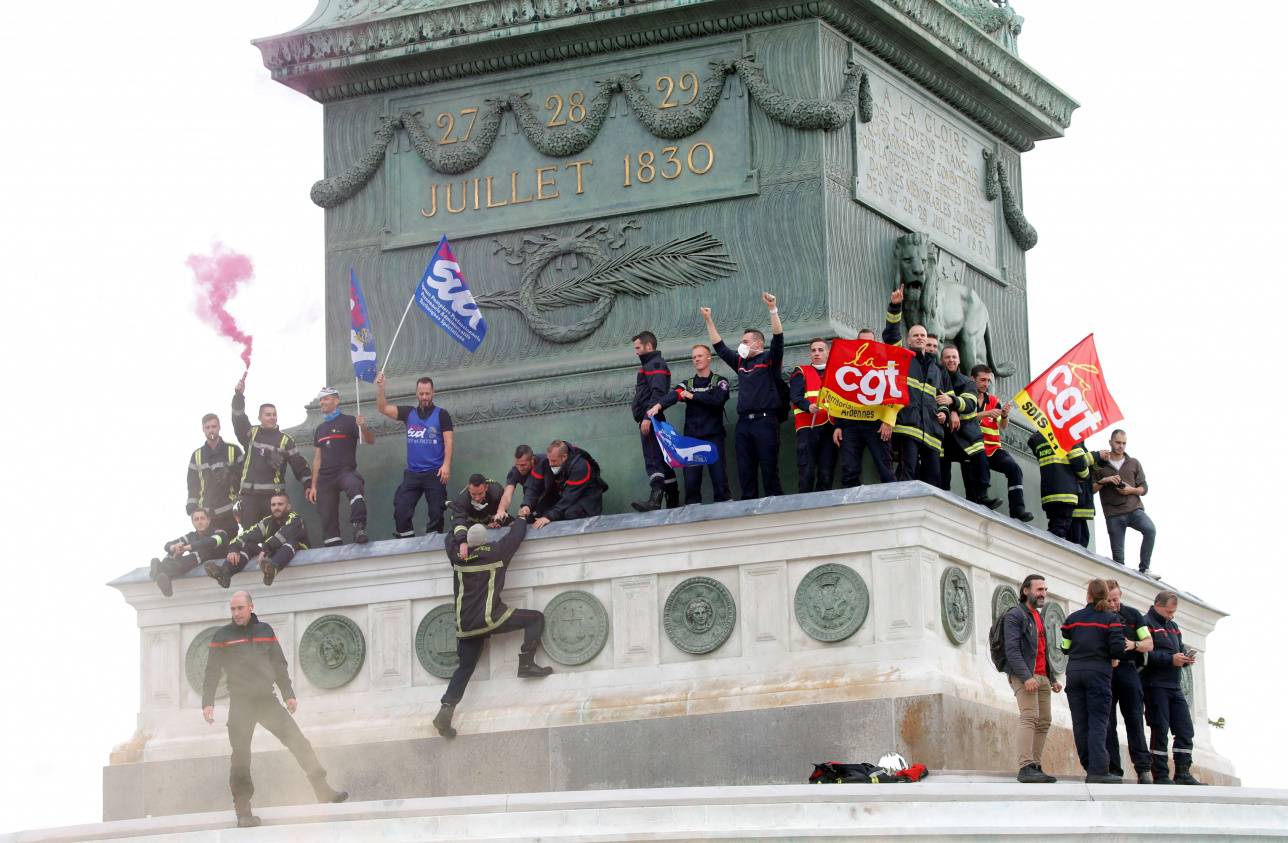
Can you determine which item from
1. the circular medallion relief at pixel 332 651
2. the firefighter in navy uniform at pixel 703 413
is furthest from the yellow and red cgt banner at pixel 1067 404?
the circular medallion relief at pixel 332 651

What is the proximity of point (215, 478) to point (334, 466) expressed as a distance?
108 centimetres

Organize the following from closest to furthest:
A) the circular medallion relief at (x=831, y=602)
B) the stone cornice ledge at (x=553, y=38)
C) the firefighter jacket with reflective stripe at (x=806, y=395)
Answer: the circular medallion relief at (x=831, y=602)
the firefighter jacket with reflective stripe at (x=806, y=395)
the stone cornice ledge at (x=553, y=38)

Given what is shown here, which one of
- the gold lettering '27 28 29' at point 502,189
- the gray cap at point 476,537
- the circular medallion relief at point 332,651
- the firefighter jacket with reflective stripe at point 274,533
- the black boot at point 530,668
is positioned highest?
the gold lettering '27 28 29' at point 502,189

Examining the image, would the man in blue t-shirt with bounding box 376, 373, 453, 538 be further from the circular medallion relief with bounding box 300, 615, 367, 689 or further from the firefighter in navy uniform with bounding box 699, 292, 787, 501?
the firefighter in navy uniform with bounding box 699, 292, 787, 501

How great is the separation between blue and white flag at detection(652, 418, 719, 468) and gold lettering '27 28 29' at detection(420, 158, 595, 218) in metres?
3.19

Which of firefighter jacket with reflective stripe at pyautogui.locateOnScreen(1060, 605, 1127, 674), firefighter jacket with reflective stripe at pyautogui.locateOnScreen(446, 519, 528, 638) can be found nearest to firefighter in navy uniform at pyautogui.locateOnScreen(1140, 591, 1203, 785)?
firefighter jacket with reflective stripe at pyautogui.locateOnScreen(1060, 605, 1127, 674)

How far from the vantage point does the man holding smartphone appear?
2736cm

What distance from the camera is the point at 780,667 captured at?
24125 mm

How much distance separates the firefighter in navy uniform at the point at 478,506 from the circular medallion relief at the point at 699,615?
1.73 meters

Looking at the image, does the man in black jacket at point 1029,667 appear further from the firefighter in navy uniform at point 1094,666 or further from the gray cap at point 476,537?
the gray cap at point 476,537

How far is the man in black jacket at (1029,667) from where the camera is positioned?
22.0m

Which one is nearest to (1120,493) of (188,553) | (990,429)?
(990,429)

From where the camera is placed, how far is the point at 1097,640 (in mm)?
21844

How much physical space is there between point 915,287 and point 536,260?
3.47m
